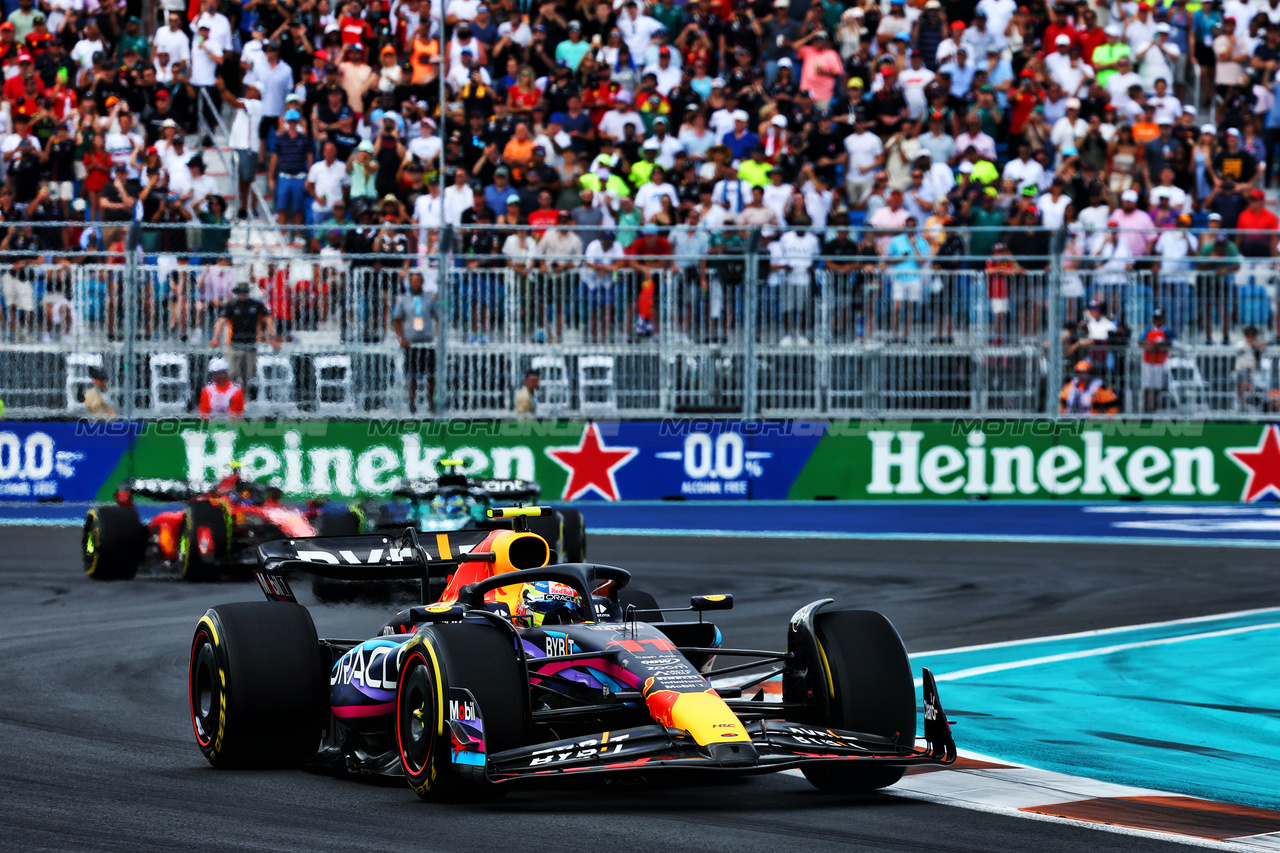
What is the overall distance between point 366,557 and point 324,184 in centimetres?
1384

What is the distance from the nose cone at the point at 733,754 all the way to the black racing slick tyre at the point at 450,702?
30.6 inches

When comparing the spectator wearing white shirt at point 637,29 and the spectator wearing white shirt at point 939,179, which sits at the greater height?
the spectator wearing white shirt at point 637,29

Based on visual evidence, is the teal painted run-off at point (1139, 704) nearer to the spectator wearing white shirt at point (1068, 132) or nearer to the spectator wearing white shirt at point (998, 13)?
the spectator wearing white shirt at point (1068, 132)

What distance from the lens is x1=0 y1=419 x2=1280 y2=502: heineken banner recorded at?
2012 centimetres

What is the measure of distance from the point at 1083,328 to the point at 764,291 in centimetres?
348

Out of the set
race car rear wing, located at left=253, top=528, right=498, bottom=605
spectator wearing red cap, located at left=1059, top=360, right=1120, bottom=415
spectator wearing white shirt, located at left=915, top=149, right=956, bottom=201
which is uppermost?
spectator wearing white shirt, located at left=915, top=149, right=956, bottom=201

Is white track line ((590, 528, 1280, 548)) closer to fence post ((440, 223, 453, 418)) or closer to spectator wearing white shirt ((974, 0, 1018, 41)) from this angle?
fence post ((440, 223, 453, 418))

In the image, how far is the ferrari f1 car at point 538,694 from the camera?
22.5 ft

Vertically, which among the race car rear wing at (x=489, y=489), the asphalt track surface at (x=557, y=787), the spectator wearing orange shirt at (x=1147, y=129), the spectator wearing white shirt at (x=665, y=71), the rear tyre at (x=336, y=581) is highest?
the spectator wearing white shirt at (x=665, y=71)

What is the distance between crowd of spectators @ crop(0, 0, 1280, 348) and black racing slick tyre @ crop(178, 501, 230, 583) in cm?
533

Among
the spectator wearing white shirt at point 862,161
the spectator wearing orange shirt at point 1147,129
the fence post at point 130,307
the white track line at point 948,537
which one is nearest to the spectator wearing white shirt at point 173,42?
the fence post at point 130,307


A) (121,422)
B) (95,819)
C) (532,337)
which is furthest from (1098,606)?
(121,422)

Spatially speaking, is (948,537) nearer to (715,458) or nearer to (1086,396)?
(1086,396)

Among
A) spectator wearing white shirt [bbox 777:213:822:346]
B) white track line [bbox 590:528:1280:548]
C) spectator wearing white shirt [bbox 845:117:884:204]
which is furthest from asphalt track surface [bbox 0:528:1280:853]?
spectator wearing white shirt [bbox 845:117:884:204]
